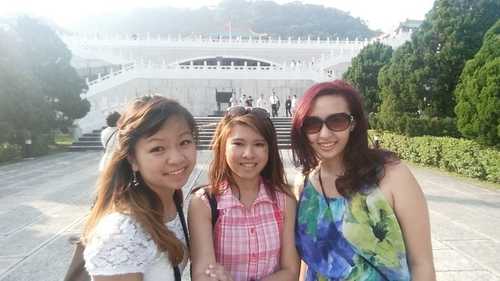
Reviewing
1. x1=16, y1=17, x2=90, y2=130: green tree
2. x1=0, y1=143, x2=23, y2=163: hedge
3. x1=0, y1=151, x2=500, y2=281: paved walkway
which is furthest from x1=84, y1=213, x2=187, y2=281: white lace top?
x1=16, y1=17, x2=90, y2=130: green tree

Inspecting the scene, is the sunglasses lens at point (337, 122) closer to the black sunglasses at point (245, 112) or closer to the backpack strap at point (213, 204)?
the black sunglasses at point (245, 112)

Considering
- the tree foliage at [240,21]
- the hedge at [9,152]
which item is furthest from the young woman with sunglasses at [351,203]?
the tree foliage at [240,21]

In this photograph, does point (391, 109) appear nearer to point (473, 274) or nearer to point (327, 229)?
point (473, 274)

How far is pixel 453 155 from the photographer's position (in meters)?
9.86

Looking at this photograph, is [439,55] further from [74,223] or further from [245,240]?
[245,240]

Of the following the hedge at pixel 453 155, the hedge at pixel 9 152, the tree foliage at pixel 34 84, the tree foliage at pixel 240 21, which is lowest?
the hedge at pixel 9 152

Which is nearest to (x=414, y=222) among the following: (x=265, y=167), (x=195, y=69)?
(x=265, y=167)

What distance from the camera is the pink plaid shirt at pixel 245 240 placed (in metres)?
1.74

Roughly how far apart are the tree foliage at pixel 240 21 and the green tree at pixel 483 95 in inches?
2713

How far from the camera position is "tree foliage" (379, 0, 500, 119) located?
10906mm

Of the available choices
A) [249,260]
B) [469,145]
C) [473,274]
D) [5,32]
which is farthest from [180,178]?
[5,32]

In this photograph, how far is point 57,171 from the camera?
11.1 meters

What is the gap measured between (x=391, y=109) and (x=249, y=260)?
12.2 meters

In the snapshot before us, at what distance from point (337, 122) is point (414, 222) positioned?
1.58 feet
